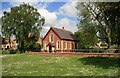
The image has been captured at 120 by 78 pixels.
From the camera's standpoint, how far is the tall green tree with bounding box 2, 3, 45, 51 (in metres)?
67.1

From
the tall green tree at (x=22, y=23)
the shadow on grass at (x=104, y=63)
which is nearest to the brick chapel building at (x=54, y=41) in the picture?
the tall green tree at (x=22, y=23)

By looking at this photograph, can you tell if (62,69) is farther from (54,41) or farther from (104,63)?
(54,41)

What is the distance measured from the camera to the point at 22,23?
222 feet

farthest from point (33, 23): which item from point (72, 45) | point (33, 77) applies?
point (33, 77)

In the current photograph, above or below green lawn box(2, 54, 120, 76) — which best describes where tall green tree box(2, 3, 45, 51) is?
above

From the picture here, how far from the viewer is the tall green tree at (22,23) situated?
67.1 meters

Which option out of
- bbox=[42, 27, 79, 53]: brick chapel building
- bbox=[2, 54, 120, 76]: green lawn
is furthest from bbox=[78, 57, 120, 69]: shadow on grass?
bbox=[42, 27, 79, 53]: brick chapel building

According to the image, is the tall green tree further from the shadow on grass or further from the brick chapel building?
the shadow on grass

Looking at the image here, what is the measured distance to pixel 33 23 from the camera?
68.4 meters

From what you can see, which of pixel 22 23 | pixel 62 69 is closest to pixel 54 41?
pixel 22 23

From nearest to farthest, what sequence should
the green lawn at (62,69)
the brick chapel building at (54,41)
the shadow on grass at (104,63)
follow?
the green lawn at (62,69) → the shadow on grass at (104,63) → the brick chapel building at (54,41)

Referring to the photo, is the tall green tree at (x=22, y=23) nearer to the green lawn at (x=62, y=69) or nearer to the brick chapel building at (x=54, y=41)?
the brick chapel building at (x=54, y=41)

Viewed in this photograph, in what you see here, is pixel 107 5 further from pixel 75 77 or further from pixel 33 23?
pixel 33 23

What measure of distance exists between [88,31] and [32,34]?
69.0ft
